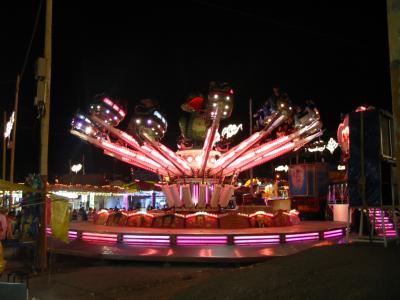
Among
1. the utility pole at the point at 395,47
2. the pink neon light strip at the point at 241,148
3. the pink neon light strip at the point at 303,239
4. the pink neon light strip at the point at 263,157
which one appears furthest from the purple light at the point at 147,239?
A: the utility pole at the point at 395,47

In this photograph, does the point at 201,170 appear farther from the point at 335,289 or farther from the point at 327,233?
the point at 335,289

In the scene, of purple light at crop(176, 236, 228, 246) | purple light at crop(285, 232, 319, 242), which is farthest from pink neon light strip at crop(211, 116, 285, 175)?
purple light at crop(176, 236, 228, 246)

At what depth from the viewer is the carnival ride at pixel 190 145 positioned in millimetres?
19094

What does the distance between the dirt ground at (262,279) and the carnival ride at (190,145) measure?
7022 millimetres

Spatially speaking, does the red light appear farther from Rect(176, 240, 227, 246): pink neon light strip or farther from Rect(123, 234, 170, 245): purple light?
Rect(176, 240, 227, 246): pink neon light strip

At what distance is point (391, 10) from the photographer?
5.89 m

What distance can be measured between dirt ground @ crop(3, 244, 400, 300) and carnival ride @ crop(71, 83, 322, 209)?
702 cm

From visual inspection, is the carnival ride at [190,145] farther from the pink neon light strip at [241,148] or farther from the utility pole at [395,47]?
the utility pole at [395,47]

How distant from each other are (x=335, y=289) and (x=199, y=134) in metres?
16.7

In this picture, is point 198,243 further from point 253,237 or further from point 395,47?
point 395,47

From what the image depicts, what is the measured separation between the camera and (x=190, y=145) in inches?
907

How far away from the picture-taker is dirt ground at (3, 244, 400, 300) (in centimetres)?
600

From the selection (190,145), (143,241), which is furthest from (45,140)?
(190,145)

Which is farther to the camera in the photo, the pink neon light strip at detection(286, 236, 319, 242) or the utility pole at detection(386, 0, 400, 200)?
the pink neon light strip at detection(286, 236, 319, 242)
